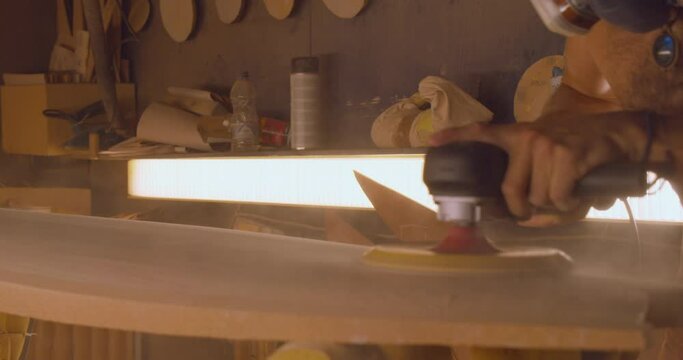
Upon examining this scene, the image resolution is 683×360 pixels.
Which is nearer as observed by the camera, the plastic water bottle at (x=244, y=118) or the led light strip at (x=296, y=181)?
the led light strip at (x=296, y=181)

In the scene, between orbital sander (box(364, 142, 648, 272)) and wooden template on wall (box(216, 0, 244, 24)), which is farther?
wooden template on wall (box(216, 0, 244, 24))

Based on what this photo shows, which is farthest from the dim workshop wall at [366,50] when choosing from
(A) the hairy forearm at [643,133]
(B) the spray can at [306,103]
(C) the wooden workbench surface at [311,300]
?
(C) the wooden workbench surface at [311,300]

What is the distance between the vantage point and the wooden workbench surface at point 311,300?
643 millimetres

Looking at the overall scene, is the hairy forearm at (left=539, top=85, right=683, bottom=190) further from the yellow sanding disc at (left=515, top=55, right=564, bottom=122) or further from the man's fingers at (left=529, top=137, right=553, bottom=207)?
the yellow sanding disc at (left=515, top=55, right=564, bottom=122)

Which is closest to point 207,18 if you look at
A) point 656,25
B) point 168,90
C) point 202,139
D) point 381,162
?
point 168,90

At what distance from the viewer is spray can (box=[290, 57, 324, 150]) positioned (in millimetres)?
3402

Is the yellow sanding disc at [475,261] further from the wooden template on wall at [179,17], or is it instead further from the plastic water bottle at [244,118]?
the wooden template on wall at [179,17]

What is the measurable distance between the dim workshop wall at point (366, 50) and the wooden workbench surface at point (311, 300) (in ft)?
6.11

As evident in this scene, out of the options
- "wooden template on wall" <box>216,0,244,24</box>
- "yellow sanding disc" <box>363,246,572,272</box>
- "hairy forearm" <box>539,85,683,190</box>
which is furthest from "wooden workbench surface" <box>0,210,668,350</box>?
"wooden template on wall" <box>216,0,244,24</box>

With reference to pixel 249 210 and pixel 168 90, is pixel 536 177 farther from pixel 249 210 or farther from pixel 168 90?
pixel 168 90

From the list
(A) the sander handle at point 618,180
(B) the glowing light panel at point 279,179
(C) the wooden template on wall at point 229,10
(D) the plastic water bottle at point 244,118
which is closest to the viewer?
(A) the sander handle at point 618,180

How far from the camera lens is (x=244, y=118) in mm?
3750

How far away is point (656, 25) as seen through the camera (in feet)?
3.43

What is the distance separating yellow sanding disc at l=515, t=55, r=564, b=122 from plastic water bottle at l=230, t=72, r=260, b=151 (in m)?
1.36
